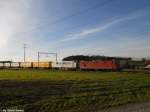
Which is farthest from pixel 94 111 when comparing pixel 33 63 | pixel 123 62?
pixel 33 63

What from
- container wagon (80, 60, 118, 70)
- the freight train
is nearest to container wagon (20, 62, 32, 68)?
the freight train

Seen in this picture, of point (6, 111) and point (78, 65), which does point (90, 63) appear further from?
point (6, 111)

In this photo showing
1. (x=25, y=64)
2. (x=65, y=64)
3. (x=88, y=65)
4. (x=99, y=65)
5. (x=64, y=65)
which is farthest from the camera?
(x=25, y=64)

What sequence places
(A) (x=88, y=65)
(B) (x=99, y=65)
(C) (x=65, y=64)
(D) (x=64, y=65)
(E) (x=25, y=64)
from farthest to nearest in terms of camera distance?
(E) (x=25, y=64)
(D) (x=64, y=65)
(C) (x=65, y=64)
(A) (x=88, y=65)
(B) (x=99, y=65)

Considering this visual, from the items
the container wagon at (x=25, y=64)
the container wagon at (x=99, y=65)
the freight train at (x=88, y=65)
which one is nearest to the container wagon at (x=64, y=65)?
the freight train at (x=88, y=65)

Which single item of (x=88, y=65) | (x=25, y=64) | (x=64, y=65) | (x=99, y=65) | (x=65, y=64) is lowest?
(x=99, y=65)

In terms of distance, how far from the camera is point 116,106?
A: 13250 millimetres

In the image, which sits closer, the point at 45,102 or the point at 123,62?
the point at 45,102

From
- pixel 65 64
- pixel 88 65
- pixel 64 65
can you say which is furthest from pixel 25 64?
pixel 88 65

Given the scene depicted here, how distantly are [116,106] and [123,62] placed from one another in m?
60.7

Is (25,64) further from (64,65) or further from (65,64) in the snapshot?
(65,64)

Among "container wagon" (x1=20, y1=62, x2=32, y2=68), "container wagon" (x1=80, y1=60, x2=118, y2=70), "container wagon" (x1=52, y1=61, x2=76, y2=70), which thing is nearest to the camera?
"container wagon" (x1=80, y1=60, x2=118, y2=70)

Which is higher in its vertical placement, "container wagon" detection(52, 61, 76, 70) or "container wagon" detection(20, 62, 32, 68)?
"container wagon" detection(20, 62, 32, 68)

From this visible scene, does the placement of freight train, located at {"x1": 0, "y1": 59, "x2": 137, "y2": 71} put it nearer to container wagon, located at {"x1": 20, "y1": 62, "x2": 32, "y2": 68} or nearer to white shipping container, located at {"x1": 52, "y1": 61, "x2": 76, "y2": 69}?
white shipping container, located at {"x1": 52, "y1": 61, "x2": 76, "y2": 69}
